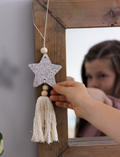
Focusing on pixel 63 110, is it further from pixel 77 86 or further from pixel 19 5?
pixel 19 5

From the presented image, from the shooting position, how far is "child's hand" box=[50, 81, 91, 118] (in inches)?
19.8

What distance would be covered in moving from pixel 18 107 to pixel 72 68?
11.0 inches

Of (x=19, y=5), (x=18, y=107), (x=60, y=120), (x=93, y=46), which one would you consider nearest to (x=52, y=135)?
(x=60, y=120)

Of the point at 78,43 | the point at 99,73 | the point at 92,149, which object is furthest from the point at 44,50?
the point at 92,149

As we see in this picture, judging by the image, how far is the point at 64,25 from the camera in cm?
62

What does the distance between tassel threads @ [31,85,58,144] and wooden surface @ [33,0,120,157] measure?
0.04 meters

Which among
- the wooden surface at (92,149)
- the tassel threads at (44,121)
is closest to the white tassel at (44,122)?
the tassel threads at (44,121)

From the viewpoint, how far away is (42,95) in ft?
1.97

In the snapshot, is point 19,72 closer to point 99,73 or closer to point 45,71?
point 45,71

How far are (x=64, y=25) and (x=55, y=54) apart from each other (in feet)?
0.40

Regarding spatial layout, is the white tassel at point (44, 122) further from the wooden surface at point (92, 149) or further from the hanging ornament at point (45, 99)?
the wooden surface at point (92, 149)

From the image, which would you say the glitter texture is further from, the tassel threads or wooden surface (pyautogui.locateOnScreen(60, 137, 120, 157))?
wooden surface (pyautogui.locateOnScreen(60, 137, 120, 157))

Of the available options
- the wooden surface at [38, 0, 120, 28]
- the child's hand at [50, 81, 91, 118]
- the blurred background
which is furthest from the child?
the wooden surface at [38, 0, 120, 28]

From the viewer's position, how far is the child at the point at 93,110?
435 millimetres
